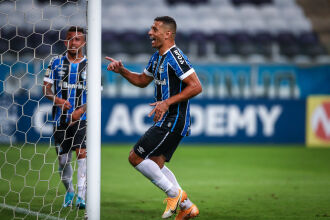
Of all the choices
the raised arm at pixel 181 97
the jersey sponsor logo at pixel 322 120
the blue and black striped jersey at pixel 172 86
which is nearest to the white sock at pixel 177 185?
the blue and black striped jersey at pixel 172 86

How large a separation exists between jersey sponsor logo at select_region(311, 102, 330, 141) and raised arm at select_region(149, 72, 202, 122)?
27.6 feet

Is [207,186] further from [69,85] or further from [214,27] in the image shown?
[214,27]

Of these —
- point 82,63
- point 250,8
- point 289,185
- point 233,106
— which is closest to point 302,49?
point 250,8

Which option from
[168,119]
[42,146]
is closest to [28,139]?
[42,146]

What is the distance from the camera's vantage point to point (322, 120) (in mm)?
12086

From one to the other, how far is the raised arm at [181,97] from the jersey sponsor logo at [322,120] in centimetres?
840

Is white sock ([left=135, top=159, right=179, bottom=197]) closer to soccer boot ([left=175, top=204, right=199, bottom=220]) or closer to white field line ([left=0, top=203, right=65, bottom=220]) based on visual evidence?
soccer boot ([left=175, top=204, right=199, bottom=220])

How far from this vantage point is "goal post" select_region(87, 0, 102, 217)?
13.6 feet

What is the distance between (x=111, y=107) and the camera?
11781 mm

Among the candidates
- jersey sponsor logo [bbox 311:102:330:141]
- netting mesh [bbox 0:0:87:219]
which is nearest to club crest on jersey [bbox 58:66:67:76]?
netting mesh [bbox 0:0:87:219]

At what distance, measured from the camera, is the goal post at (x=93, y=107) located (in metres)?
4.14

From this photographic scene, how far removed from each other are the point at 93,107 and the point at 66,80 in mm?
1430

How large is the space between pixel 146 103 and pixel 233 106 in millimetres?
1974

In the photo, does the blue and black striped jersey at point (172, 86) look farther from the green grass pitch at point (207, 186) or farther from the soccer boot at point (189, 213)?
the green grass pitch at point (207, 186)
